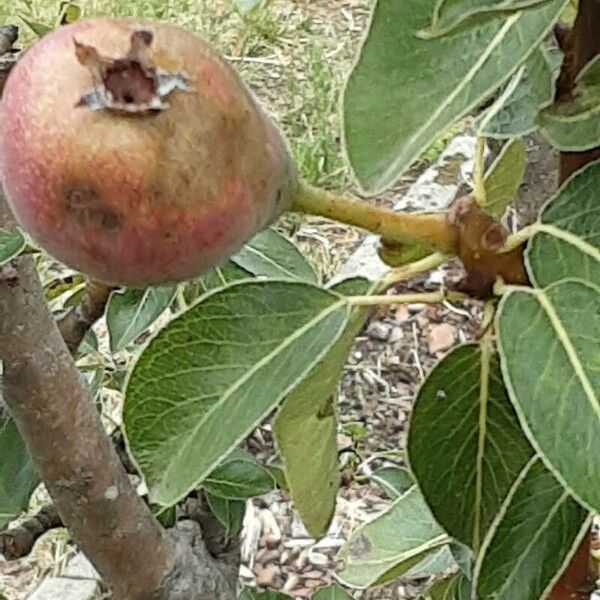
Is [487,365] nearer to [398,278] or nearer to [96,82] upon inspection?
[398,278]

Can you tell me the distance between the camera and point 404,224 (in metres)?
0.57

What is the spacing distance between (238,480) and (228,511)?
0.26 ft

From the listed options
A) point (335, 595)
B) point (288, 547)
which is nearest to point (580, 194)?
point (335, 595)

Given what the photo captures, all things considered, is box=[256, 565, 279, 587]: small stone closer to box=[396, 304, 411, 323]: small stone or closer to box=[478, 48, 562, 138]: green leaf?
box=[396, 304, 411, 323]: small stone

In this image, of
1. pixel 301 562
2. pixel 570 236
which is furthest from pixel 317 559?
pixel 570 236

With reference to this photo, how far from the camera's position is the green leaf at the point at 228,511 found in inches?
45.5

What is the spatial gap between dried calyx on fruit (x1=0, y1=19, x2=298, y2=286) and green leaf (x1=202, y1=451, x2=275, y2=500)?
2.05 feet

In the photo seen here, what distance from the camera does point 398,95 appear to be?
0.54 metres

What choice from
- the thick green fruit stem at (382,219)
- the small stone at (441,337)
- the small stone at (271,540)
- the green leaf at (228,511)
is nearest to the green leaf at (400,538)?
the green leaf at (228,511)

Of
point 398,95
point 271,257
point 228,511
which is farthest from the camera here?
point 228,511

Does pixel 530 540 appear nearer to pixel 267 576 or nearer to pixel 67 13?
pixel 67 13

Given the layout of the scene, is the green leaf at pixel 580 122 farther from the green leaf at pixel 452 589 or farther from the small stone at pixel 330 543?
the small stone at pixel 330 543

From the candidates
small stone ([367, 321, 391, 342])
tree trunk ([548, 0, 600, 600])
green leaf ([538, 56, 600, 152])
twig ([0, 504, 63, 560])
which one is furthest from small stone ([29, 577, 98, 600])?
Answer: green leaf ([538, 56, 600, 152])

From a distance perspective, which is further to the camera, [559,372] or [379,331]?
[379,331]
